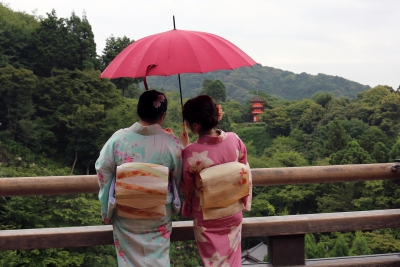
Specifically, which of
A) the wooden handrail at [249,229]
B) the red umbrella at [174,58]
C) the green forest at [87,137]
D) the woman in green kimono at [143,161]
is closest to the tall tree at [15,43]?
the green forest at [87,137]

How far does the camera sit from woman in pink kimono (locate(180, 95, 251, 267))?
1527 millimetres

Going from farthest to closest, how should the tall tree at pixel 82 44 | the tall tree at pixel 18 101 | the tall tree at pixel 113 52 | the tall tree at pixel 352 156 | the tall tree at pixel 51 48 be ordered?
1. the tall tree at pixel 113 52
2. the tall tree at pixel 82 44
3. the tall tree at pixel 51 48
4. the tall tree at pixel 18 101
5. the tall tree at pixel 352 156

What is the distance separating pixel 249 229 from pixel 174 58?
75 centimetres

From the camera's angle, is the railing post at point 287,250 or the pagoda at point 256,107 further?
the pagoda at point 256,107

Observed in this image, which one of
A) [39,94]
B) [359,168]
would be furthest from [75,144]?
[359,168]

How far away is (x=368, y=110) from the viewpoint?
166 feet

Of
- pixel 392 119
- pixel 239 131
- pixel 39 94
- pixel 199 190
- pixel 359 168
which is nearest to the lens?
pixel 199 190

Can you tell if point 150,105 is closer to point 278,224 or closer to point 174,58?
point 174,58

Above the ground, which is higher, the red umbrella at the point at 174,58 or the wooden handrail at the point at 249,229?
the red umbrella at the point at 174,58

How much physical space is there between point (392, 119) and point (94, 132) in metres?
31.9

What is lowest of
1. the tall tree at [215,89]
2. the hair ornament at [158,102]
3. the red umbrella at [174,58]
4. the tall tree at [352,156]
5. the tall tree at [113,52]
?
the tall tree at [352,156]

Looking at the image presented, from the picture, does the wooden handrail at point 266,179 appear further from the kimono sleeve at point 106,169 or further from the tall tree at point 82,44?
the tall tree at point 82,44

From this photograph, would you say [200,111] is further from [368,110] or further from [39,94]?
[368,110]

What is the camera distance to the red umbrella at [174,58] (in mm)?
1529
